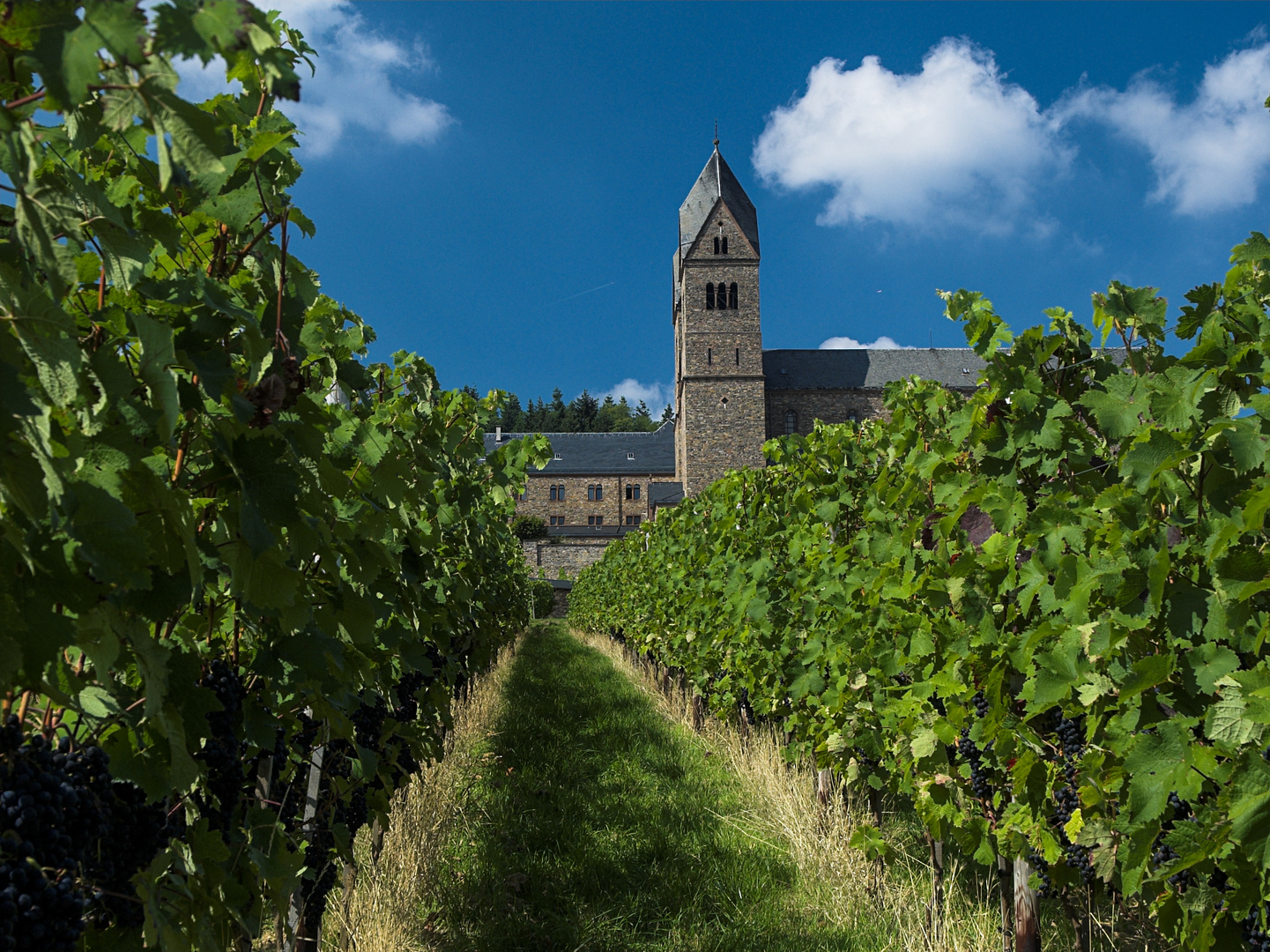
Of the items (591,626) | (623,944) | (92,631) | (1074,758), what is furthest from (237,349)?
(591,626)

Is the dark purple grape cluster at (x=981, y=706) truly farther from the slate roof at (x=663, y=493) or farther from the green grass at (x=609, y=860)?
the slate roof at (x=663, y=493)

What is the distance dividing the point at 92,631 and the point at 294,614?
35 cm

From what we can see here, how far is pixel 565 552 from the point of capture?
48344 millimetres

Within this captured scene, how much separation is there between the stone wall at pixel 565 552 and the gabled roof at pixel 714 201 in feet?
57.1

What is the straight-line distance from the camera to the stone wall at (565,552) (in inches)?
1881

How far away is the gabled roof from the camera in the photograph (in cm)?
4316

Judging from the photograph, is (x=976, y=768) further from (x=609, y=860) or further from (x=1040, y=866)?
(x=609, y=860)

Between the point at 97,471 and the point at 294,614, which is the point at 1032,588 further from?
the point at 97,471

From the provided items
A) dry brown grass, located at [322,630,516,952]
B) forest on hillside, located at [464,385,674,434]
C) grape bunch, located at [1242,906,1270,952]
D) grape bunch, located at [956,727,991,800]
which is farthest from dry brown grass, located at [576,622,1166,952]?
forest on hillside, located at [464,385,674,434]

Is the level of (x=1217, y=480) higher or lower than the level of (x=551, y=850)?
higher

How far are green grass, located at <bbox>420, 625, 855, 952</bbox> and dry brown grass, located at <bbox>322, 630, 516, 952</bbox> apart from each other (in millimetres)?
100

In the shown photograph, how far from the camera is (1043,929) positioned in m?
3.59

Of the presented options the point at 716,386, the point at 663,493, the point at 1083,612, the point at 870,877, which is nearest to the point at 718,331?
the point at 716,386

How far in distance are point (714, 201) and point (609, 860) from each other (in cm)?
4222
